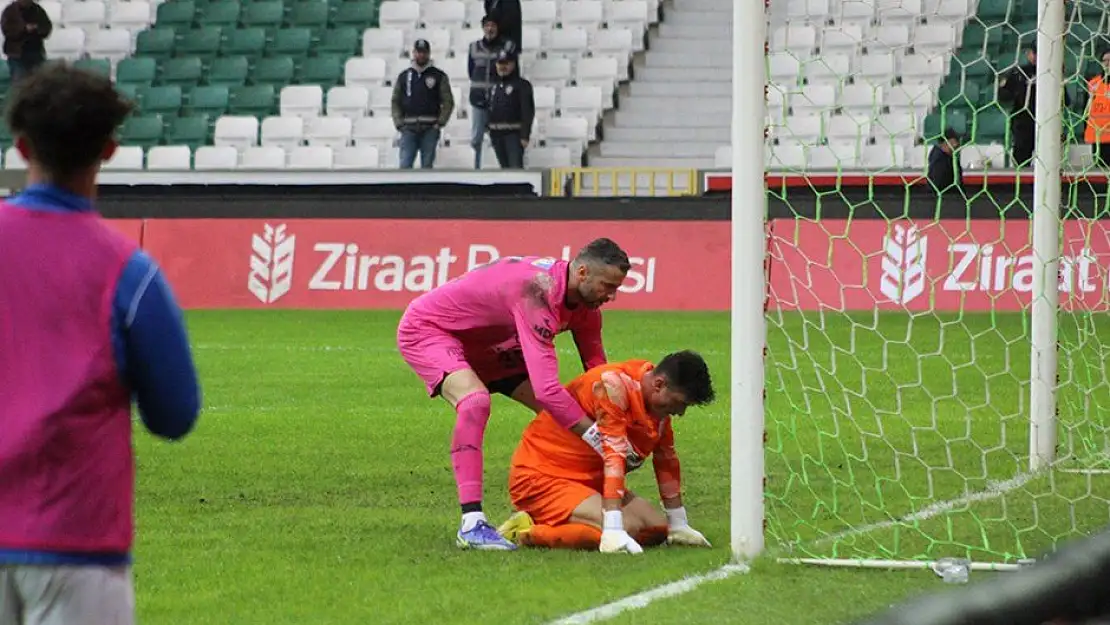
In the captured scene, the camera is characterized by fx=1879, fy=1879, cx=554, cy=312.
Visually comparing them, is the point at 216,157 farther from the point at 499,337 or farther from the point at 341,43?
the point at 499,337

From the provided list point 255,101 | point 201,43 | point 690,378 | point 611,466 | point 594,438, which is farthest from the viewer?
point 201,43

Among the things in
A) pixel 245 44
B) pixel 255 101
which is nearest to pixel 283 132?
pixel 255 101

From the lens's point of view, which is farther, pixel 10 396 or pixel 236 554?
pixel 236 554

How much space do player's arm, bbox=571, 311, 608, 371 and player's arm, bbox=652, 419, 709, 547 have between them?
18.3 inches

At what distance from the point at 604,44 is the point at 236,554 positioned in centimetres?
1988

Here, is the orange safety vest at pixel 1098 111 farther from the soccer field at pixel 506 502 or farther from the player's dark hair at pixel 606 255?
the player's dark hair at pixel 606 255

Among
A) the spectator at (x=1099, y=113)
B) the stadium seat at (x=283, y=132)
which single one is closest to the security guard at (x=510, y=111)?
the stadium seat at (x=283, y=132)

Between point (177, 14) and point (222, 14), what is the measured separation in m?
0.74

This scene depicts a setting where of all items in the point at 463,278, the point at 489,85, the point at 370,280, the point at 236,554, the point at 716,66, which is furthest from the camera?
the point at 716,66

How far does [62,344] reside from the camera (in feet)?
11.2

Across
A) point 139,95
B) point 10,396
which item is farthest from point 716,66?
point 10,396

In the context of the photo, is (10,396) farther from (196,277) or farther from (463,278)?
(196,277)

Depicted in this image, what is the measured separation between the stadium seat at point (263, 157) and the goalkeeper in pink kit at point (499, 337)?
1762 centimetres

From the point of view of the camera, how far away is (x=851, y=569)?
695 cm
